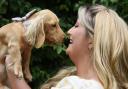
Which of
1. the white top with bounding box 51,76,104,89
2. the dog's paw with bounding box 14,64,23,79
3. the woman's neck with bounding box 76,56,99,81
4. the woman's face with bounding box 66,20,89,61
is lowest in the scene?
the white top with bounding box 51,76,104,89

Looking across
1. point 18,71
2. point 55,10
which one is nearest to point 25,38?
point 18,71

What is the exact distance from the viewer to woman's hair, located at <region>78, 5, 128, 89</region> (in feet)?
12.9

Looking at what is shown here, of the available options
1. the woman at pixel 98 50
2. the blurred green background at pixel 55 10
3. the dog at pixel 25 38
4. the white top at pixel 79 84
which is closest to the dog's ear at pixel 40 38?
the dog at pixel 25 38

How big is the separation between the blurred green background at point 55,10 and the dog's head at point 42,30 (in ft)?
4.99

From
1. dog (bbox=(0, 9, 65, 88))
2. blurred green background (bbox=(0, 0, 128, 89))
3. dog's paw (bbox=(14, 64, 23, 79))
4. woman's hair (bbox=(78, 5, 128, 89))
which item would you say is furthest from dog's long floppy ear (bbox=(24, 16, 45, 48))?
blurred green background (bbox=(0, 0, 128, 89))

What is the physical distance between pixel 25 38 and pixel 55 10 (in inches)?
88.9

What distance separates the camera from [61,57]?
5977 mm

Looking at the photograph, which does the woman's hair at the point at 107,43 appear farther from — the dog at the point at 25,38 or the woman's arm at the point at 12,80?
the woman's arm at the point at 12,80

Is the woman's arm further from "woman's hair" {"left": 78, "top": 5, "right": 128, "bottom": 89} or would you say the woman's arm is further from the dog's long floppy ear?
"woman's hair" {"left": 78, "top": 5, "right": 128, "bottom": 89}

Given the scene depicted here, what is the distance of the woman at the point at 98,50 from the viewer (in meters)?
3.93

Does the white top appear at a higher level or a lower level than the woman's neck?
lower

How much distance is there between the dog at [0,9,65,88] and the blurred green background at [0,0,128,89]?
153 cm

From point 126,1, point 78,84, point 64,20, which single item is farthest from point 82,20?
point 64,20

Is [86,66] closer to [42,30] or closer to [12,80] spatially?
[42,30]
